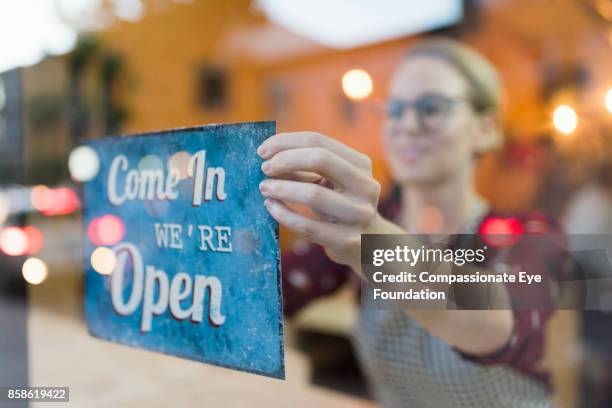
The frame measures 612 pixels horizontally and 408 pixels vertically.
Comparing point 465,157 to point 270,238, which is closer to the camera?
point 270,238

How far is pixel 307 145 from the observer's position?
39 cm

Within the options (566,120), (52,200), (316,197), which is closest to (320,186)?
(316,197)

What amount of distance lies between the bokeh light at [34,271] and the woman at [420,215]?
0.34 metres

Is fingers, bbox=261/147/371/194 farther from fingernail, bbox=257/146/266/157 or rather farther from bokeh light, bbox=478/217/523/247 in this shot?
bokeh light, bbox=478/217/523/247

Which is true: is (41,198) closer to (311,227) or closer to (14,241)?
(14,241)

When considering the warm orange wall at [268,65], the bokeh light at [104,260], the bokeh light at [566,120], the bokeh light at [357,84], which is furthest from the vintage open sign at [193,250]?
the bokeh light at [566,120]

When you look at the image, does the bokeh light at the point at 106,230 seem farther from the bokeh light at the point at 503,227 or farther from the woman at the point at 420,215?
the bokeh light at the point at 503,227

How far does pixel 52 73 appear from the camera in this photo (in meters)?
0.74

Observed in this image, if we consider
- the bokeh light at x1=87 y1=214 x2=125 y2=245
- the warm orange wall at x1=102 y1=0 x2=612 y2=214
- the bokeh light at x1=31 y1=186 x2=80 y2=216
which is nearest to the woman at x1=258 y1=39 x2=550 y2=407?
the bokeh light at x1=87 y1=214 x2=125 y2=245

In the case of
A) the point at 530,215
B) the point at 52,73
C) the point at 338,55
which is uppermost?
the point at 338,55

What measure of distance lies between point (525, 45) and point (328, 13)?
1.26 meters

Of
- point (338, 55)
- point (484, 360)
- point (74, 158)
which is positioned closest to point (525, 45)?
point (338, 55)

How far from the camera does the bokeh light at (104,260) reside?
0.49 m

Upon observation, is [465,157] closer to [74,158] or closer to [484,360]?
[484,360]
